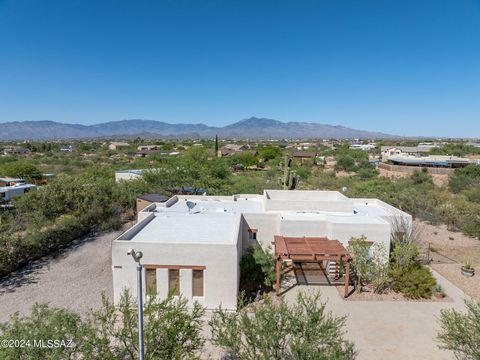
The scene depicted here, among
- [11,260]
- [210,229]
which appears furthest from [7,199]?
[210,229]

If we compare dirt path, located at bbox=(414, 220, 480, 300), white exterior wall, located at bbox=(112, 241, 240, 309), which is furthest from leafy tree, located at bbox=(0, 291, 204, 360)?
dirt path, located at bbox=(414, 220, 480, 300)

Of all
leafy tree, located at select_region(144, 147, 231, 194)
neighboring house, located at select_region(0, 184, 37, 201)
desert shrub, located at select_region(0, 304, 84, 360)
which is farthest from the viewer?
leafy tree, located at select_region(144, 147, 231, 194)

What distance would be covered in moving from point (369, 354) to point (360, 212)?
36.3 feet

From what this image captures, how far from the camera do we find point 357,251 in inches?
614

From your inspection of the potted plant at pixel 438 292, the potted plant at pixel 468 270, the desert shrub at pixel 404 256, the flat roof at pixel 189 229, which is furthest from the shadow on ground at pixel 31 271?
the potted plant at pixel 468 270

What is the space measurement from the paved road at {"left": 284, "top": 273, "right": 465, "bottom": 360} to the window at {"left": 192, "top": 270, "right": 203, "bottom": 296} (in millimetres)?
4494

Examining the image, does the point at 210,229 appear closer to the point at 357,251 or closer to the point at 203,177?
the point at 357,251

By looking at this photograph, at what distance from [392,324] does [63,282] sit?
16.8 meters

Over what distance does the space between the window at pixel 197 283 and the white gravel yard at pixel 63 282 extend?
16.3 feet

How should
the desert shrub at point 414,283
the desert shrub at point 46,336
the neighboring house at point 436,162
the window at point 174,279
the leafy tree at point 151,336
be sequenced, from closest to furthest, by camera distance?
the desert shrub at point 46,336
the leafy tree at point 151,336
the window at point 174,279
the desert shrub at point 414,283
the neighboring house at point 436,162

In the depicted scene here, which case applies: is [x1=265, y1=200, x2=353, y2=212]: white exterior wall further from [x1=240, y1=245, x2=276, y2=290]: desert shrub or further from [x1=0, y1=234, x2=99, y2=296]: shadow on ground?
[x1=0, y1=234, x2=99, y2=296]: shadow on ground

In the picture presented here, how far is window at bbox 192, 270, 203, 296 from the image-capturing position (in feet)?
43.7

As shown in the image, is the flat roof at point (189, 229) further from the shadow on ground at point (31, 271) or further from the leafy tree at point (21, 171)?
the leafy tree at point (21, 171)

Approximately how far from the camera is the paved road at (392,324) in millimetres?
11105
